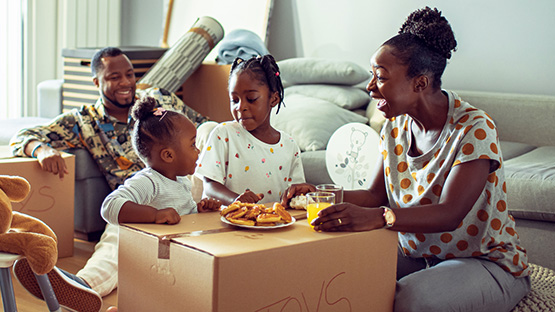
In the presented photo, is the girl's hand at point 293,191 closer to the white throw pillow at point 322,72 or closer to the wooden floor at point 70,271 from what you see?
the wooden floor at point 70,271

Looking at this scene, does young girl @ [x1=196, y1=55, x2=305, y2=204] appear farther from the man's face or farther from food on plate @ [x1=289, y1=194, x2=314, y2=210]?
the man's face

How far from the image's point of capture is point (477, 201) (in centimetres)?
150

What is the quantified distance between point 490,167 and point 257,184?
68 centimetres

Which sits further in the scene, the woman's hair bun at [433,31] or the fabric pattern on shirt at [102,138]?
the fabric pattern on shirt at [102,138]

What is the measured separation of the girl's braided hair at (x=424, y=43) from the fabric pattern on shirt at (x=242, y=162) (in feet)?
1.77

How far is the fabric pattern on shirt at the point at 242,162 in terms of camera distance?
1829mm

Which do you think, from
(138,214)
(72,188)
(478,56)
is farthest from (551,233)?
(72,188)

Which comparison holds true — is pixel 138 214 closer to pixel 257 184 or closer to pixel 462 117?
pixel 257 184

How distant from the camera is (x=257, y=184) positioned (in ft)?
6.10

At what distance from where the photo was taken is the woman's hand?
128 centimetres

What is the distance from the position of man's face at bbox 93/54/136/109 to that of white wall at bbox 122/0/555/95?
4.93 ft

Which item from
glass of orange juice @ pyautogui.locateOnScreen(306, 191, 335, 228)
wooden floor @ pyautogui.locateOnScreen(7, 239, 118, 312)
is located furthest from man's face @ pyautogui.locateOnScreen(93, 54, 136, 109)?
glass of orange juice @ pyautogui.locateOnScreen(306, 191, 335, 228)

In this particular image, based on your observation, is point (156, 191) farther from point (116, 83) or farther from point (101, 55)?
point (101, 55)

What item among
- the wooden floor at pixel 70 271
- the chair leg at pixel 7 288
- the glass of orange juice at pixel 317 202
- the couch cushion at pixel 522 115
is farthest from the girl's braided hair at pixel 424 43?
the couch cushion at pixel 522 115
